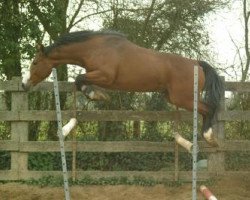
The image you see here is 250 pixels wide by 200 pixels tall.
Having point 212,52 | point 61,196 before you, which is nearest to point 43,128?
point 61,196

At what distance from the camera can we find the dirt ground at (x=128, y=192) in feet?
22.0

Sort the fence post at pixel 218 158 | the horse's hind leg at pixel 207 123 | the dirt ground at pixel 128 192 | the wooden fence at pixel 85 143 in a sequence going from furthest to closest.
Answer: the fence post at pixel 218 158 < the wooden fence at pixel 85 143 < the dirt ground at pixel 128 192 < the horse's hind leg at pixel 207 123

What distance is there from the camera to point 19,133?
23.8 feet

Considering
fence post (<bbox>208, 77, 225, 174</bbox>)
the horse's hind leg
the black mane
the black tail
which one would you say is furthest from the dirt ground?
the black mane

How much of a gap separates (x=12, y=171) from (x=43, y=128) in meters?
1.95

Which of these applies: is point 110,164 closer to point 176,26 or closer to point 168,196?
point 168,196

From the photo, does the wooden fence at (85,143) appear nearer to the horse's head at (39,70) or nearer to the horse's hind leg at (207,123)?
the horse's hind leg at (207,123)

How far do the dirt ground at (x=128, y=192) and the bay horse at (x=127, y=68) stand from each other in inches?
36.7

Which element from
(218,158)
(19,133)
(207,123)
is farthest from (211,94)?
(19,133)

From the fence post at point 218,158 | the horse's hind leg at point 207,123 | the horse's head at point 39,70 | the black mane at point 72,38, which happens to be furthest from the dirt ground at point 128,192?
the black mane at point 72,38

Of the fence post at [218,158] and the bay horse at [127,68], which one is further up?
the bay horse at [127,68]

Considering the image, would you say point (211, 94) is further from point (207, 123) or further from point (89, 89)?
point (89, 89)

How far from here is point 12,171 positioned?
7.26 meters

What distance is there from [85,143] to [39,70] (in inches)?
61.7
